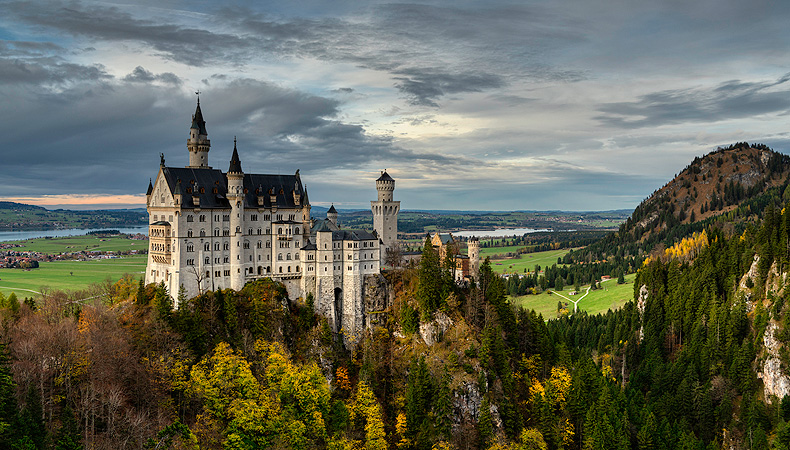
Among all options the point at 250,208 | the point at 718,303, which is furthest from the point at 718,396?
the point at 250,208

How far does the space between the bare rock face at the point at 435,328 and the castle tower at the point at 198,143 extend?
4778 centimetres

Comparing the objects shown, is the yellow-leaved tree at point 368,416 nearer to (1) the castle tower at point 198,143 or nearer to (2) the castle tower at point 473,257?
(2) the castle tower at point 473,257

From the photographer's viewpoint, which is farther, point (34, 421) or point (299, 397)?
point (299, 397)

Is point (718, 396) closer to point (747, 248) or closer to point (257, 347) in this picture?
point (747, 248)

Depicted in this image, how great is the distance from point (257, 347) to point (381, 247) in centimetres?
3535

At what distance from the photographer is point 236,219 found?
97.1 meters

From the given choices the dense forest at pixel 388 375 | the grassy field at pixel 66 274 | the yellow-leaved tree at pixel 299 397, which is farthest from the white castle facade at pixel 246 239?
the grassy field at pixel 66 274

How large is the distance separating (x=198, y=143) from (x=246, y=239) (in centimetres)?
1905

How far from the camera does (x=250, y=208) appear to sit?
10000cm

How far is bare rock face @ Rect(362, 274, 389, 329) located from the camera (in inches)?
4124

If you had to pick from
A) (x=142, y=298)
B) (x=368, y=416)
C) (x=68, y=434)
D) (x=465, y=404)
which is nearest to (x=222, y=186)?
(x=142, y=298)

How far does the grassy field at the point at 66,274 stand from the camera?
137 meters

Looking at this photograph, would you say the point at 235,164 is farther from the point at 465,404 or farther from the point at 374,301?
the point at 465,404

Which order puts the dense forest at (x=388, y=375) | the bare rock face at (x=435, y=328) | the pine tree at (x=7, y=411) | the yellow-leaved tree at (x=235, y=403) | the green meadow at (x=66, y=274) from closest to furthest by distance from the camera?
the pine tree at (x=7, y=411)
the dense forest at (x=388, y=375)
the yellow-leaved tree at (x=235, y=403)
the bare rock face at (x=435, y=328)
the green meadow at (x=66, y=274)
